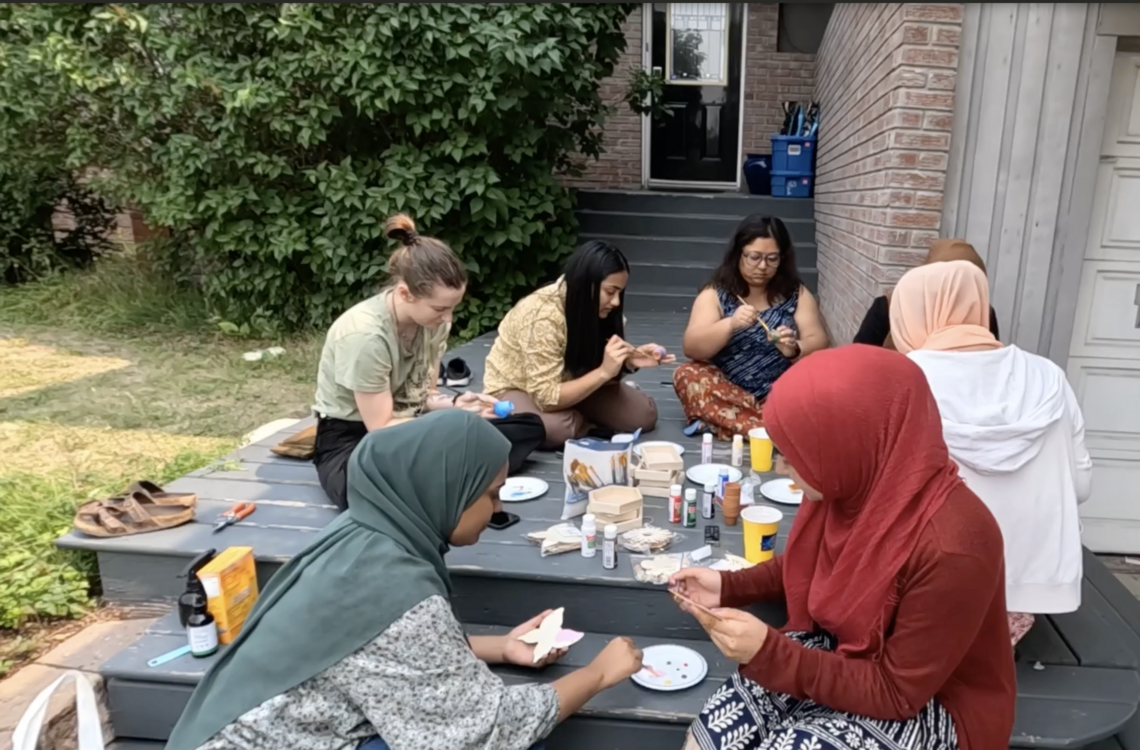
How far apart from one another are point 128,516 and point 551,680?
1.75 m

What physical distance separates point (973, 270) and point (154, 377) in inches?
209

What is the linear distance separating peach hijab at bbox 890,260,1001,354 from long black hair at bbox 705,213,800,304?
1.38m

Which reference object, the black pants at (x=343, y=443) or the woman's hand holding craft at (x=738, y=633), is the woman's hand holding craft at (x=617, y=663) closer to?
the woman's hand holding craft at (x=738, y=633)

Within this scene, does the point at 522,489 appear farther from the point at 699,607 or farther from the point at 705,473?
the point at 699,607

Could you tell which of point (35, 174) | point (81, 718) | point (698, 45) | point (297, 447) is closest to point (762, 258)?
point (297, 447)

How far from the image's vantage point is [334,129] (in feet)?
19.6

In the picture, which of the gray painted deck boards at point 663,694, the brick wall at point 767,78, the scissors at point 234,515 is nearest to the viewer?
the gray painted deck boards at point 663,694

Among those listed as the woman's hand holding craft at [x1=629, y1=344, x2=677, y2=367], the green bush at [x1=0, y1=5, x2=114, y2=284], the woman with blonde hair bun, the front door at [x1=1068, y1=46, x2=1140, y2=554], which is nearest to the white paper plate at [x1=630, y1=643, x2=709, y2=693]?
the woman with blonde hair bun

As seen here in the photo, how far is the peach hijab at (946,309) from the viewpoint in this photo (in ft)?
7.02

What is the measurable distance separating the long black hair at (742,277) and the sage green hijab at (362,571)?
7.58 feet

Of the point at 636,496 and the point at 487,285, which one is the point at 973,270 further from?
the point at 487,285

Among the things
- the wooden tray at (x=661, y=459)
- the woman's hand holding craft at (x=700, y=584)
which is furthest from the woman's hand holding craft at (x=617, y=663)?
the wooden tray at (x=661, y=459)

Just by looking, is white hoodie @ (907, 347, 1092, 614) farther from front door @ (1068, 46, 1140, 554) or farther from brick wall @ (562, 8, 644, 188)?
brick wall @ (562, 8, 644, 188)

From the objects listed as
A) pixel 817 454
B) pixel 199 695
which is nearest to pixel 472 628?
pixel 199 695
